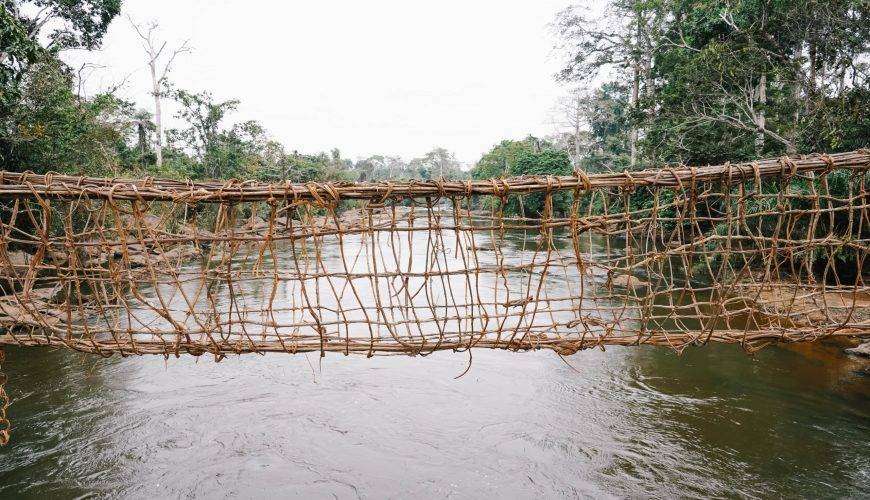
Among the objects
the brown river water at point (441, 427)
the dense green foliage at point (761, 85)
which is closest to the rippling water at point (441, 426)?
the brown river water at point (441, 427)

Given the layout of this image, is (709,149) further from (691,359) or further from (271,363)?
(271,363)

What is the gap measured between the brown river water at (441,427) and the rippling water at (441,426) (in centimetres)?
2

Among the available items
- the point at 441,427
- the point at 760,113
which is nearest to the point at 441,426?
the point at 441,427

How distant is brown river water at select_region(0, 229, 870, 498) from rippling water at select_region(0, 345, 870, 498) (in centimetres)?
2

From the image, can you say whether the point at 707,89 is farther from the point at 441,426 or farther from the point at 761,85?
the point at 441,426

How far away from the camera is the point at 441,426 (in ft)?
14.0

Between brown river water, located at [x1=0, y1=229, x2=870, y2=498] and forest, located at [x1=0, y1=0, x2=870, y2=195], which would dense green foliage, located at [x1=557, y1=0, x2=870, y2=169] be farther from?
brown river water, located at [x1=0, y1=229, x2=870, y2=498]

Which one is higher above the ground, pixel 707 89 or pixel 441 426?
pixel 707 89

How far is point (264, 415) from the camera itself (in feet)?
14.4

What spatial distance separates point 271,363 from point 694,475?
423 centimetres

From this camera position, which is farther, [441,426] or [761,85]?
[761,85]

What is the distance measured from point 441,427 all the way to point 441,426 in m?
0.02

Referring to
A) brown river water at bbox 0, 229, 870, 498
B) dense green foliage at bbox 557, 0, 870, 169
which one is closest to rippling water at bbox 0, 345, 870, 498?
brown river water at bbox 0, 229, 870, 498

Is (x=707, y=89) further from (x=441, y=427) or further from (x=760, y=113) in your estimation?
(x=441, y=427)
